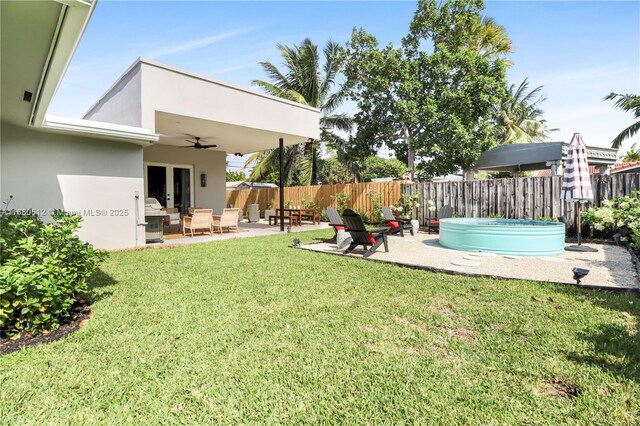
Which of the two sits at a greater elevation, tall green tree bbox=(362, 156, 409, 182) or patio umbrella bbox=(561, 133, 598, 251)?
tall green tree bbox=(362, 156, 409, 182)

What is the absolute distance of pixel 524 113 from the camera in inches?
1158

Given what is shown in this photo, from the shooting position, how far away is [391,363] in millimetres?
2719

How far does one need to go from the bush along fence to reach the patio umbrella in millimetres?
6614

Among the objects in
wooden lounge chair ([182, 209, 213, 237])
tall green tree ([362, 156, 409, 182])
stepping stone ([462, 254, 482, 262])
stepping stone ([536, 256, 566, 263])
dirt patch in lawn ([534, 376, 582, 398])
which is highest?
tall green tree ([362, 156, 409, 182])

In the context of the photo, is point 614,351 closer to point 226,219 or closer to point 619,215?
point 619,215

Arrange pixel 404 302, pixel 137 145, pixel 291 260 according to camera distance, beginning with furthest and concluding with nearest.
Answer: pixel 137 145, pixel 291 260, pixel 404 302

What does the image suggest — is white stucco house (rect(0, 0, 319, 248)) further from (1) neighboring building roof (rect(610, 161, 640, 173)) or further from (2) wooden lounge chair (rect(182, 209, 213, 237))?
(1) neighboring building roof (rect(610, 161, 640, 173))

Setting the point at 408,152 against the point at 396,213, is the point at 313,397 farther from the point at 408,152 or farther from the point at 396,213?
Result: the point at 408,152

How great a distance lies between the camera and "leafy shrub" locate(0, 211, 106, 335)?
10.0 feet

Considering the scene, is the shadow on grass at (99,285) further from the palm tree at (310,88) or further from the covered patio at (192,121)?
the palm tree at (310,88)

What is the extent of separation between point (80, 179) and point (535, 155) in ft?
55.3

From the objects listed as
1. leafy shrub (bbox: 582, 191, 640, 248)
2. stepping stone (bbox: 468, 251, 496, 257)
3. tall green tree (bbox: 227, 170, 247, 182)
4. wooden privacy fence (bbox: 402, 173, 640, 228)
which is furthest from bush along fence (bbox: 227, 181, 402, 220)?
tall green tree (bbox: 227, 170, 247, 182)

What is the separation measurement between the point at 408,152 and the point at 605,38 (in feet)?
32.2

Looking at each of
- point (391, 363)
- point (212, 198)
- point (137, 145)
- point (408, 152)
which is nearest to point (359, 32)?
point (408, 152)
